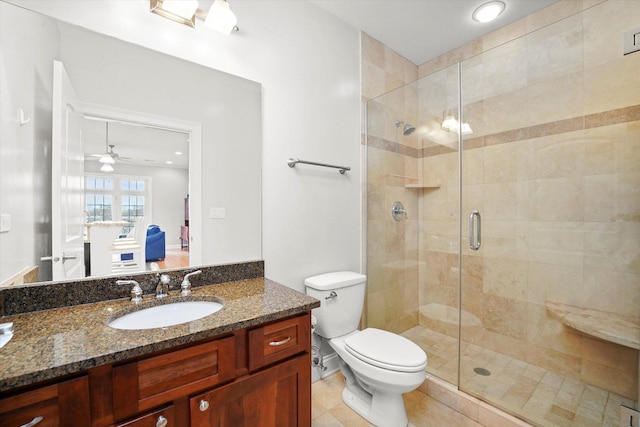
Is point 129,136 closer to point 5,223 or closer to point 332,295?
point 5,223

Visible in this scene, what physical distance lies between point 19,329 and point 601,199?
2729mm

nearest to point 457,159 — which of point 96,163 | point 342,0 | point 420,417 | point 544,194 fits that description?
point 544,194

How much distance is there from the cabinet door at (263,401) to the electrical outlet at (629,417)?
155 cm

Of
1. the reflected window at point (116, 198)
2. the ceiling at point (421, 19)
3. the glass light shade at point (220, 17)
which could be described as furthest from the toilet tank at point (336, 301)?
the ceiling at point (421, 19)

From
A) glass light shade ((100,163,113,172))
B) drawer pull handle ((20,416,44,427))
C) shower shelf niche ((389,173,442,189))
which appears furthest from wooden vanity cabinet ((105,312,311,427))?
shower shelf niche ((389,173,442,189))

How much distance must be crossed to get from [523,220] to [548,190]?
247mm

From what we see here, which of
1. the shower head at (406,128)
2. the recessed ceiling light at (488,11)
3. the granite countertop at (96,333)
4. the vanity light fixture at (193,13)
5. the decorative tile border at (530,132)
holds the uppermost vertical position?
the recessed ceiling light at (488,11)

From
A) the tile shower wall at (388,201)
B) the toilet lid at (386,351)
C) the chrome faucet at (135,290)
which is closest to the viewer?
the chrome faucet at (135,290)

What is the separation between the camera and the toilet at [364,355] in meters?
1.44

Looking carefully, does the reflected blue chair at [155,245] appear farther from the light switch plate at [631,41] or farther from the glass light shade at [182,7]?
the light switch plate at [631,41]

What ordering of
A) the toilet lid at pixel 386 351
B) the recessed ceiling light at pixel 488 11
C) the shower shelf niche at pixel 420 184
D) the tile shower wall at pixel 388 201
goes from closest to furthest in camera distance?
the toilet lid at pixel 386 351 < the recessed ceiling light at pixel 488 11 < the tile shower wall at pixel 388 201 < the shower shelf niche at pixel 420 184

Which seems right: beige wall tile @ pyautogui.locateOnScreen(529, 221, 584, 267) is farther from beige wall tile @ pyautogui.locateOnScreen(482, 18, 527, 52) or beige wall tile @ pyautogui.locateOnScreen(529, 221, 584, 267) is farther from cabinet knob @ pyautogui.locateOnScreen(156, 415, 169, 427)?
cabinet knob @ pyautogui.locateOnScreen(156, 415, 169, 427)

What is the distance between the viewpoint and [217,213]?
1536 millimetres

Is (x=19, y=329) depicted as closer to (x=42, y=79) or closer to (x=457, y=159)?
(x=42, y=79)
